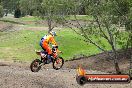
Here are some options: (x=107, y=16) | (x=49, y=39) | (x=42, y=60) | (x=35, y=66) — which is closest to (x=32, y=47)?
(x=107, y=16)

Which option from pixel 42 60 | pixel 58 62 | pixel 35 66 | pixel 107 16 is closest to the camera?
pixel 42 60

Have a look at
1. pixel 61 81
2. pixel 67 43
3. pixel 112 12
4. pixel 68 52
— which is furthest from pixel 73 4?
pixel 67 43

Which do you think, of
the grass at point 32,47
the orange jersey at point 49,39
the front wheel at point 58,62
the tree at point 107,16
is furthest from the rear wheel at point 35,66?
the grass at point 32,47

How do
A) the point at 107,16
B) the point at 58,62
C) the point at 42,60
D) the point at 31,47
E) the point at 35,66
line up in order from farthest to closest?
the point at 31,47, the point at 107,16, the point at 58,62, the point at 35,66, the point at 42,60

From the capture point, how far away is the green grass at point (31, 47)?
36.4 metres

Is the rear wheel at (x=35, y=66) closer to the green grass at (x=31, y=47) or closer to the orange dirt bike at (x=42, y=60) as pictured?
the orange dirt bike at (x=42, y=60)

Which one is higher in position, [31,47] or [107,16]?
[107,16]

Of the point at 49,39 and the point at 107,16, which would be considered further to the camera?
the point at 107,16

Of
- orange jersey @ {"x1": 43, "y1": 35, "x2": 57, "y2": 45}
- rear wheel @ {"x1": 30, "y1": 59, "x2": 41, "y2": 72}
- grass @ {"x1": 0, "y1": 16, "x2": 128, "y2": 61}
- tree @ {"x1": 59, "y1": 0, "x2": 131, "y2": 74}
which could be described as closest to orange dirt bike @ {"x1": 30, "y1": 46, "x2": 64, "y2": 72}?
rear wheel @ {"x1": 30, "y1": 59, "x2": 41, "y2": 72}

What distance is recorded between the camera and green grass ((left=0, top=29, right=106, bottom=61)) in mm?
36438

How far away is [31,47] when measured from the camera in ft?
135

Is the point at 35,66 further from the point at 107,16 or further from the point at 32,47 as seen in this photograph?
the point at 32,47

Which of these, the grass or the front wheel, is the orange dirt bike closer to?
the front wheel

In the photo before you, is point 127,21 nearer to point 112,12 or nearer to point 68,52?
point 112,12
